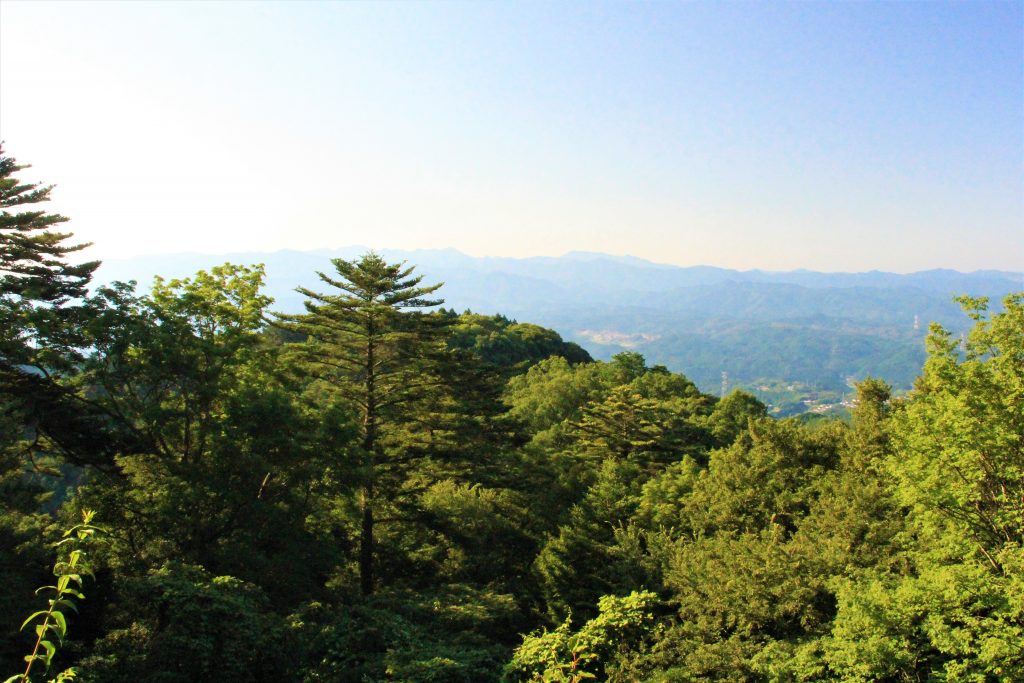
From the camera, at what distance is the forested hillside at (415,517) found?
30.2 feet

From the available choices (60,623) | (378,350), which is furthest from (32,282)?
(60,623)

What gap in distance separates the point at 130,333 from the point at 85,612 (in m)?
5.29

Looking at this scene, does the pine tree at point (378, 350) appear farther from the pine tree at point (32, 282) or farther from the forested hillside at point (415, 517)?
the pine tree at point (32, 282)

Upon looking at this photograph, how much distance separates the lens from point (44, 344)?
12328 millimetres

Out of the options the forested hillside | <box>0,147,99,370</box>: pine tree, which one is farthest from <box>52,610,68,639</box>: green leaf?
<box>0,147,99,370</box>: pine tree

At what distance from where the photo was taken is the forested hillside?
9.20 m

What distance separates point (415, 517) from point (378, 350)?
5.05 meters

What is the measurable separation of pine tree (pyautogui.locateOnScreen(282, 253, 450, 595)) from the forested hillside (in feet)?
0.33

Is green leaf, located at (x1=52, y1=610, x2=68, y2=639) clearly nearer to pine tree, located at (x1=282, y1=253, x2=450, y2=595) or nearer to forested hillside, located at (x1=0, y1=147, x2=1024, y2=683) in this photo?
forested hillside, located at (x1=0, y1=147, x2=1024, y2=683)

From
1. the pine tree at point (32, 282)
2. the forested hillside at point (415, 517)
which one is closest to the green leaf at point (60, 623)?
the forested hillside at point (415, 517)

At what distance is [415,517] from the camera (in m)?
17.4

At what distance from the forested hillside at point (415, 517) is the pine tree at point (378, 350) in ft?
0.33

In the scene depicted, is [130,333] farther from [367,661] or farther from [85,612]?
[367,661]

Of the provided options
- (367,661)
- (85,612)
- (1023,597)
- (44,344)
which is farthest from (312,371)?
(1023,597)
